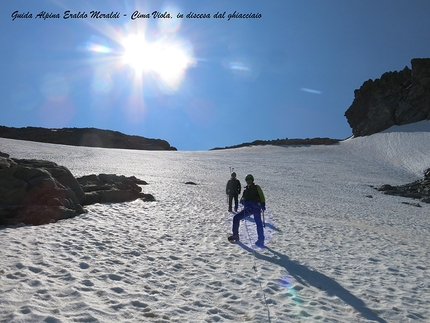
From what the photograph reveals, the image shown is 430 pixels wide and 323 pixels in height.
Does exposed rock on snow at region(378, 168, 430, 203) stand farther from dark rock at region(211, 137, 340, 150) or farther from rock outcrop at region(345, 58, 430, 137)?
rock outcrop at region(345, 58, 430, 137)

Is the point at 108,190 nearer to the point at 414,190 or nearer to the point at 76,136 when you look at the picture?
the point at 414,190

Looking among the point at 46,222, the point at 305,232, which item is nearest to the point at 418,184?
the point at 305,232

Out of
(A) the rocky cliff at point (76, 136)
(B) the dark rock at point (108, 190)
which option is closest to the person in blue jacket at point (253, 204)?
(B) the dark rock at point (108, 190)

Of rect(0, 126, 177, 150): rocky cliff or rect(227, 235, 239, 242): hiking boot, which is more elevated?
rect(0, 126, 177, 150): rocky cliff

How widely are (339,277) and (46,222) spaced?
333 inches

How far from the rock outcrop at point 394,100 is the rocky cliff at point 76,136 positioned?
2311 inches

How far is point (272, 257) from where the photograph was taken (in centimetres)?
859

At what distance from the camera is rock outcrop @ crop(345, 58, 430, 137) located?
2633 inches

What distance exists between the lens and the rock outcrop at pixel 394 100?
66875mm

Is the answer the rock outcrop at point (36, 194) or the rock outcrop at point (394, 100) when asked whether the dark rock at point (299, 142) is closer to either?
the rock outcrop at point (394, 100)

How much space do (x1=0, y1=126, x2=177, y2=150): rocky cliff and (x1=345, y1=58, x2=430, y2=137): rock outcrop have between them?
58.7 meters

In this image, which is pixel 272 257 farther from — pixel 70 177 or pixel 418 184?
pixel 418 184

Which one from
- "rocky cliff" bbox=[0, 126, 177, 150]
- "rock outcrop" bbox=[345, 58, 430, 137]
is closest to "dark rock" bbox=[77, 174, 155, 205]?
"rock outcrop" bbox=[345, 58, 430, 137]

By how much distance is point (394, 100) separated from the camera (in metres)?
72.8
